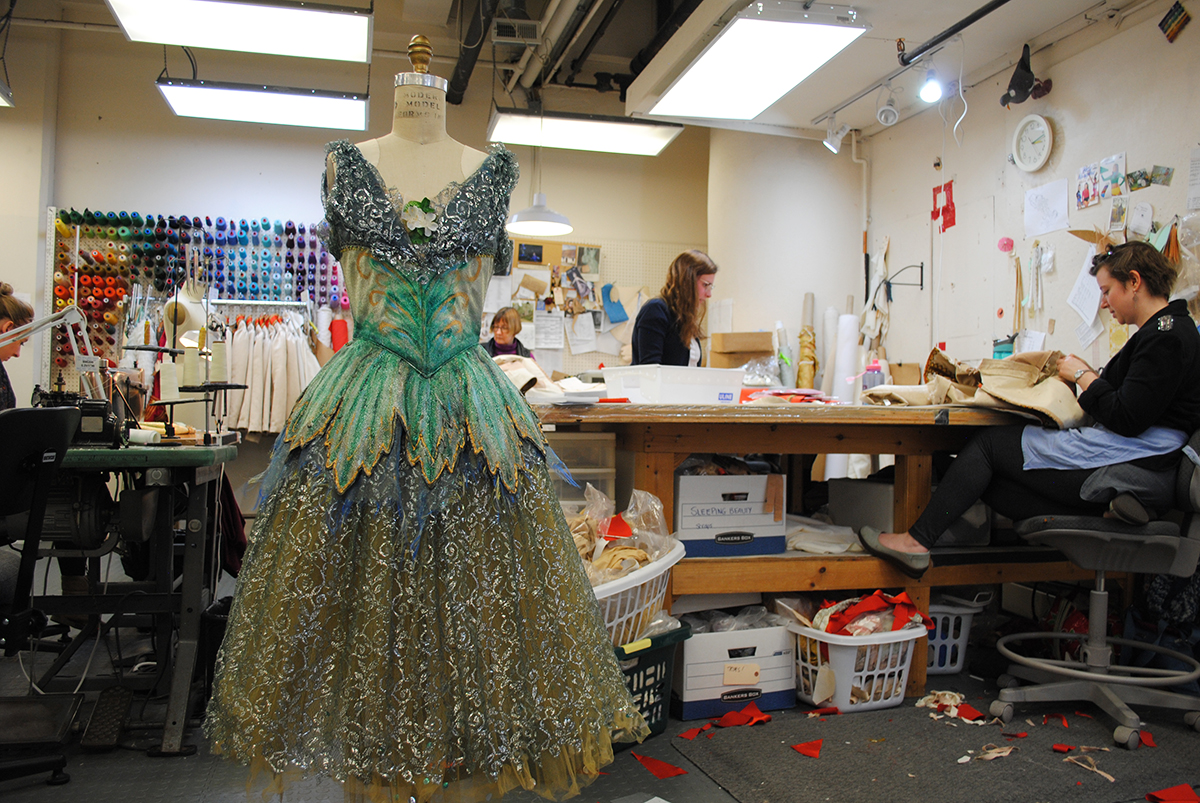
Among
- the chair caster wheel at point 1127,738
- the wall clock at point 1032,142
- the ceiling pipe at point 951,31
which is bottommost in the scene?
the chair caster wheel at point 1127,738

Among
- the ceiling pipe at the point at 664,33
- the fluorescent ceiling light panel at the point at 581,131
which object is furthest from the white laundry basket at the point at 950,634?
the ceiling pipe at the point at 664,33

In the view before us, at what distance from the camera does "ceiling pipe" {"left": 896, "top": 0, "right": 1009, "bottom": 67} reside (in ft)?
11.6

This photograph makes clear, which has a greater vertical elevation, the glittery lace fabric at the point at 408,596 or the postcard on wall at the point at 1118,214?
the postcard on wall at the point at 1118,214

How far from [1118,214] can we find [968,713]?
2300 millimetres

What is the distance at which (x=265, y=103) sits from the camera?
4.57m

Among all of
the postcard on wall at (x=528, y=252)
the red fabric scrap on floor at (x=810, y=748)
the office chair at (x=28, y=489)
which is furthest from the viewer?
the postcard on wall at (x=528, y=252)

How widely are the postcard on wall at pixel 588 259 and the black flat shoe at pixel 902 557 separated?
3914 millimetres

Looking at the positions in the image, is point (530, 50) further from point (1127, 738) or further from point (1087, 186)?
point (1127, 738)

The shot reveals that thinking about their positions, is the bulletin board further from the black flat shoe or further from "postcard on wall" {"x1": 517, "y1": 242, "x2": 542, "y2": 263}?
the black flat shoe

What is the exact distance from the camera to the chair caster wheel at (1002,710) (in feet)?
7.80

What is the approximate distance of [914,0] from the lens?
3.59 m

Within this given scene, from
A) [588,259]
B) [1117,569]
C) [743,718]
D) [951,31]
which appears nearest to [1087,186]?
[951,31]

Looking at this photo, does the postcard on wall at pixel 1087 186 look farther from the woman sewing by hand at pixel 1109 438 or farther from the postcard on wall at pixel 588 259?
the postcard on wall at pixel 588 259

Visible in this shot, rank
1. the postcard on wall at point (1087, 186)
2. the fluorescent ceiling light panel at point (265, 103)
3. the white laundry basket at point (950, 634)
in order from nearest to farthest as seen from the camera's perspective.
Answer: the white laundry basket at point (950, 634) < the postcard on wall at point (1087, 186) < the fluorescent ceiling light panel at point (265, 103)
